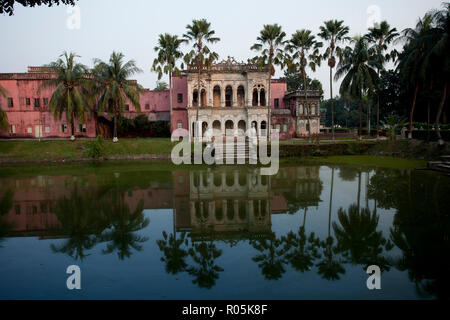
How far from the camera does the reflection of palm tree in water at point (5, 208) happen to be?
8.65 metres

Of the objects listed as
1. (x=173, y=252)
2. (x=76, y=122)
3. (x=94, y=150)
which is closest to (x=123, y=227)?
(x=173, y=252)

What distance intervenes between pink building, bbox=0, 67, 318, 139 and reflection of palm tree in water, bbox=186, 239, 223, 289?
3038 centimetres

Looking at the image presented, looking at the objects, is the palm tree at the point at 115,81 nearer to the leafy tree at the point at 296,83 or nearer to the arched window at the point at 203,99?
the arched window at the point at 203,99

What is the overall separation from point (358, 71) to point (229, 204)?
2565 cm

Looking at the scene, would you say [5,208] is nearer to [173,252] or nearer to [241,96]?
[173,252]

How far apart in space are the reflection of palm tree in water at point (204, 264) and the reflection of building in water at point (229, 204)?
0.82 meters

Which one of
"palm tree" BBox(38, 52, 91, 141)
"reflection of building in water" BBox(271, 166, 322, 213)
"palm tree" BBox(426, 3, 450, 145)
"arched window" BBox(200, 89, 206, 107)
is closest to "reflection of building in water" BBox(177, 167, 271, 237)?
"reflection of building in water" BBox(271, 166, 322, 213)

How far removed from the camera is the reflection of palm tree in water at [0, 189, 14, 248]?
8.65 meters

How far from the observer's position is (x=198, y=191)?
43.8 feet

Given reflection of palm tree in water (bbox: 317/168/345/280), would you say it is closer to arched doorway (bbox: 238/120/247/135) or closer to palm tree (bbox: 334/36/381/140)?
palm tree (bbox: 334/36/381/140)

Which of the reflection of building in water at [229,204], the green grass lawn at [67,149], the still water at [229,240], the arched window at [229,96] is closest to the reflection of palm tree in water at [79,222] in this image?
the still water at [229,240]

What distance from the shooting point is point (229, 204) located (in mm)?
11023

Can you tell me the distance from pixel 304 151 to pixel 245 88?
13.0m
